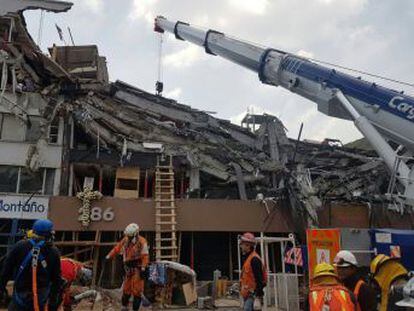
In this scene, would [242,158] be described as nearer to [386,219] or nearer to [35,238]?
[386,219]

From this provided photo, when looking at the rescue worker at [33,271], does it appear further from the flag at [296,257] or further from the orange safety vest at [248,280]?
the flag at [296,257]

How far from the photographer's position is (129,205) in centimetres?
1644

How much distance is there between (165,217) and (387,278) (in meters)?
11.9

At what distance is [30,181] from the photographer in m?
17.3

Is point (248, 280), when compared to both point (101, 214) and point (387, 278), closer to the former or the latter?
point (387, 278)

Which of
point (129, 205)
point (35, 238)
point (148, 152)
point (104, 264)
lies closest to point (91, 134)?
point (148, 152)

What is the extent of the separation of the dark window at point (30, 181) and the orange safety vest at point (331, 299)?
601 inches

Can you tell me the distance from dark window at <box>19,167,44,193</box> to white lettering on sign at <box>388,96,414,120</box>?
1237 cm

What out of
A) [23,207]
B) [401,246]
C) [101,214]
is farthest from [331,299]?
[23,207]

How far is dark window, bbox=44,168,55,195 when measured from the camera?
17.4m

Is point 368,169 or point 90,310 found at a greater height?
point 368,169

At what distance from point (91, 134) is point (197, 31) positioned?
20.1 feet

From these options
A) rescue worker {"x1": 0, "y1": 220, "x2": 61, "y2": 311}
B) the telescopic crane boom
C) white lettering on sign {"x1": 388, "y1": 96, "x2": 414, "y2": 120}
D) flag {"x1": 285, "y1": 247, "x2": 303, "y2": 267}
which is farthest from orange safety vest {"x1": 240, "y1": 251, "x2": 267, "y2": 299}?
white lettering on sign {"x1": 388, "y1": 96, "x2": 414, "y2": 120}

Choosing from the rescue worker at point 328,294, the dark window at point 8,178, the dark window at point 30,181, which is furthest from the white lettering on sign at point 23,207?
the rescue worker at point 328,294
